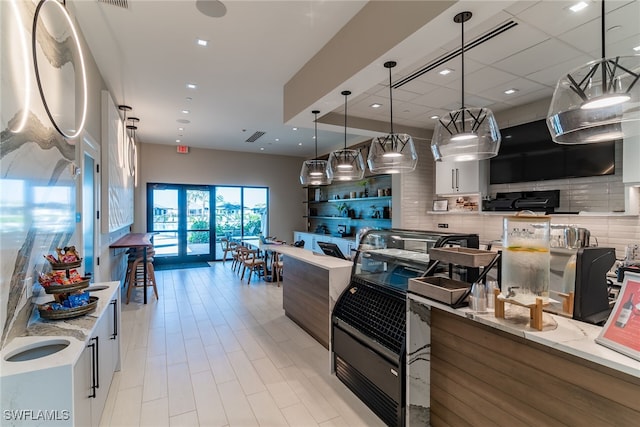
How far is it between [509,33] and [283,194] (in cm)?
797

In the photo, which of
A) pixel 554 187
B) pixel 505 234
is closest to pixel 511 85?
pixel 554 187

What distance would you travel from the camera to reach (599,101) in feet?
5.01

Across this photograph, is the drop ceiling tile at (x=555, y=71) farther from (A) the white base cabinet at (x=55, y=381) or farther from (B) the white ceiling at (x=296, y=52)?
(A) the white base cabinet at (x=55, y=381)

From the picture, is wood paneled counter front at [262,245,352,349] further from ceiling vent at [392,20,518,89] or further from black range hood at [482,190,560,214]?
black range hood at [482,190,560,214]

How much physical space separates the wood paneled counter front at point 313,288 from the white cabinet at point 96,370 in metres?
1.91

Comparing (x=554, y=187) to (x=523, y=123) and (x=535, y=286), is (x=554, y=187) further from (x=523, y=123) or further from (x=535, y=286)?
(x=535, y=286)

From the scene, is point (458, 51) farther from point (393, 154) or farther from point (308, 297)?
point (308, 297)

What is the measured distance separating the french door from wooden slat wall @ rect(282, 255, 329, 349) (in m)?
4.75

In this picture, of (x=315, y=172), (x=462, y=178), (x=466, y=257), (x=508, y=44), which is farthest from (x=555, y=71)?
(x=466, y=257)

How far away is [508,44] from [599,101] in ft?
6.12

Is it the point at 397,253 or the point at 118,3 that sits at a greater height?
the point at 118,3

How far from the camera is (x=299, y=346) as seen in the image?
348 centimetres

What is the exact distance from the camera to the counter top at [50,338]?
53.5 inches

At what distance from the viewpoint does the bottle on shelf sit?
1.19 meters
